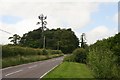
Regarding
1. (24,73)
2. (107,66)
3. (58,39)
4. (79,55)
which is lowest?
(24,73)

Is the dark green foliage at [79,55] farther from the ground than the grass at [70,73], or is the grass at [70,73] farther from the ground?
the dark green foliage at [79,55]

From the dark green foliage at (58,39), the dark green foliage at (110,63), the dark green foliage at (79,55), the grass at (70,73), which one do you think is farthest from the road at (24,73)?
the dark green foliage at (58,39)

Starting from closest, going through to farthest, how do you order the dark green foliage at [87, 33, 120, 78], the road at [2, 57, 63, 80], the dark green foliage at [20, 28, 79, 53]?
the dark green foliage at [87, 33, 120, 78] < the road at [2, 57, 63, 80] < the dark green foliage at [20, 28, 79, 53]

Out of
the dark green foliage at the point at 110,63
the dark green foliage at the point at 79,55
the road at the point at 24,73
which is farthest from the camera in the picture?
the dark green foliage at the point at 79,55

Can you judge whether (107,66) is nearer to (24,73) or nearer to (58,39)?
(24,73)

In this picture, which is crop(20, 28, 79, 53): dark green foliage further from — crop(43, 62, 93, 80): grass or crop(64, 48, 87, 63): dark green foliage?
crop(43, 62, 93, 80): grass

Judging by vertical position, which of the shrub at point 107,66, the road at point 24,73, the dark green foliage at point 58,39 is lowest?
the road at point 24,73

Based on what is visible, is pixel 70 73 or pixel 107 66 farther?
pixel 70 73

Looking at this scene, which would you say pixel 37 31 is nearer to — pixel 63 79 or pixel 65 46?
pixel 65 46

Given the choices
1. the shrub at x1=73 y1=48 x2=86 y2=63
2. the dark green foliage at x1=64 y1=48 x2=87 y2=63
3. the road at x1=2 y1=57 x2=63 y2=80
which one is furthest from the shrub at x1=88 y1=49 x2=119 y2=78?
the shrub at x1=73 y1=48 x2=86 y2=63

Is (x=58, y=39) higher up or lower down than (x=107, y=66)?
higher up

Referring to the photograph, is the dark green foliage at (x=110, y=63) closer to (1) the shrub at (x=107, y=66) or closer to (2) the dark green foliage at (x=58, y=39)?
(1) the shrub at (x=107, y=66)

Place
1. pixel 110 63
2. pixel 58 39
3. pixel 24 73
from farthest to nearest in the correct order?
pixel 58 39 → pixel 24 73 → pixel 110 63

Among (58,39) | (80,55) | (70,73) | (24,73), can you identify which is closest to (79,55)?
(80,55)
